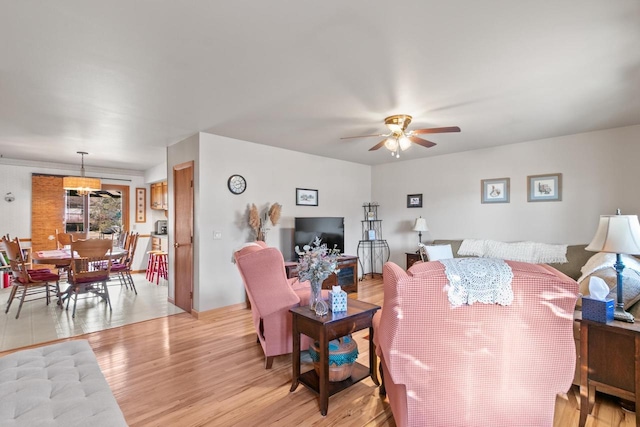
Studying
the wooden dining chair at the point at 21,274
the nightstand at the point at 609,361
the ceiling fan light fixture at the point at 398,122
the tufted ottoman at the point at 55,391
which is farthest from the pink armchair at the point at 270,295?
the wooden dining chair at the point at 21,274

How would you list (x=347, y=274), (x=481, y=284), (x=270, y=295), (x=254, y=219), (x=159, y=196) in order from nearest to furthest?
(x=481, y=284) → (x=270, y=295) → (x=254, y=219) → (x=347, y=274) → (x=159, y=196)

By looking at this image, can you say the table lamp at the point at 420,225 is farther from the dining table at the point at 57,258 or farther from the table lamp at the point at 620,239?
the dining table at the point at 57,258

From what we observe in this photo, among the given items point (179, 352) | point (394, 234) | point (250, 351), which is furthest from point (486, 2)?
point (394, 234)

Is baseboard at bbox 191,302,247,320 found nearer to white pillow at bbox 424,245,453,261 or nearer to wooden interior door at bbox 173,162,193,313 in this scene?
wooden interior door at bbox 173,162,193,313

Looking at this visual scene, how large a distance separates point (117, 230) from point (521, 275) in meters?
A: 8.35

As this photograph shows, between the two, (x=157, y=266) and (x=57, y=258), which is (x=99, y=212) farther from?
(x=57, y=258)

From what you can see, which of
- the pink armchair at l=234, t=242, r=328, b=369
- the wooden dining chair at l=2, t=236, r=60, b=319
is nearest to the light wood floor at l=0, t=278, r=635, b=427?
the pink armchair at l=234, t=242, r=328, b=369

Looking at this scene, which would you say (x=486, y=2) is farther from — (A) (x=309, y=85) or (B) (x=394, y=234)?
(B) (x=394, y=234)

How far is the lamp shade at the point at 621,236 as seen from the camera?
7.00 ft

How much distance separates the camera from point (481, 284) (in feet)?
4.98

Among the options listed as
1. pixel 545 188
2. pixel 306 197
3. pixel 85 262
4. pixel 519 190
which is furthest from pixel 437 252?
pixel 85 262

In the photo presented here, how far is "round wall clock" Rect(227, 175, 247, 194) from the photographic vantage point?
15.0 feet

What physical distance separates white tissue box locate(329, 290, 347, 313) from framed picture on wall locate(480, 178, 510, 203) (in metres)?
4.00

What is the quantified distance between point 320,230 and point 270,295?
2801 mm
